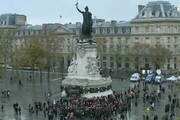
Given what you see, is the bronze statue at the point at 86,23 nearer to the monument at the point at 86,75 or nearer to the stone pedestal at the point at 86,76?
the monument at the point at 86,75

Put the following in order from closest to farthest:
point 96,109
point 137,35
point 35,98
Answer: point 96,109 → point 35,98 → point 137,35

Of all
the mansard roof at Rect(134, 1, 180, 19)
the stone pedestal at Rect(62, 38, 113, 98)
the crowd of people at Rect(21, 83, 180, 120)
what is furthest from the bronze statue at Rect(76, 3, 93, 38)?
the mansard roof at Rect(134, 1, 180, 19)

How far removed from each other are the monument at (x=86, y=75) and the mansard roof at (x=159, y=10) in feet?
153

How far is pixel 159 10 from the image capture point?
338ft

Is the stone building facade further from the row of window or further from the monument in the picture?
the monument

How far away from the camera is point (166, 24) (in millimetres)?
101375

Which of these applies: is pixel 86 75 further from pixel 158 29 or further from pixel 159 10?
pixel 159 10

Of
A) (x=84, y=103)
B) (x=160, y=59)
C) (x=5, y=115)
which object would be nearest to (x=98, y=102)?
(x=84, y=103)

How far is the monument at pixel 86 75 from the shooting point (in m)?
55.3

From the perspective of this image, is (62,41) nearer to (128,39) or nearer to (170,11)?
(128,39)

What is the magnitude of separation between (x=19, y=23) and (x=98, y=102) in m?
95.6

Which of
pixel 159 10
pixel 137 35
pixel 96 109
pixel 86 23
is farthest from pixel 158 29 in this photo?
pixel 96 109

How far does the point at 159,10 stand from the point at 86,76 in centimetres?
5084

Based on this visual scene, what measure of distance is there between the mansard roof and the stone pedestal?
4814cm
